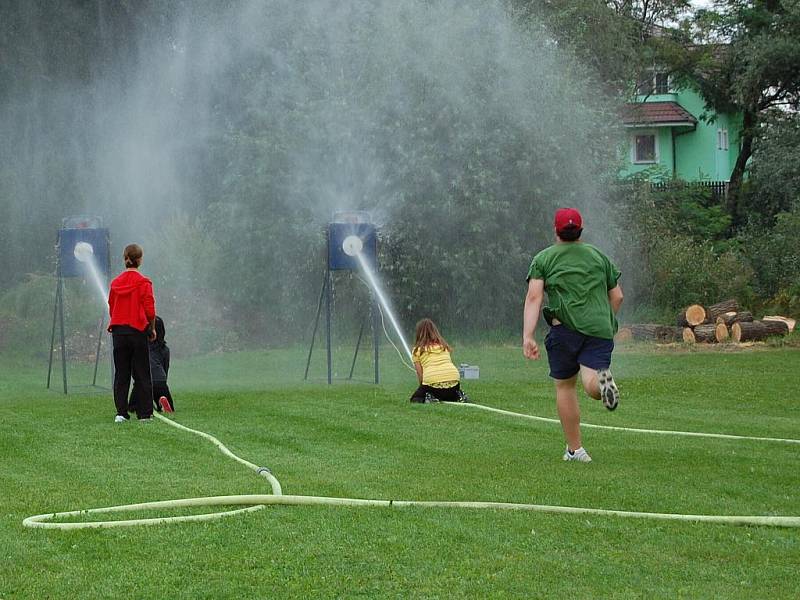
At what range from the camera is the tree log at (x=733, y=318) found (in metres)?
23.2

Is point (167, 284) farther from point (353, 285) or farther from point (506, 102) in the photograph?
point (506, 102)

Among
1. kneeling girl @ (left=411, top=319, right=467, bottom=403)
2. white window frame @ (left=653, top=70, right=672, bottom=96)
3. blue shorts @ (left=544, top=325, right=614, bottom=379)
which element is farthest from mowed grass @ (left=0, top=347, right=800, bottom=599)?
white window frame @ (left=653, top=70, right=672, bottom=96)

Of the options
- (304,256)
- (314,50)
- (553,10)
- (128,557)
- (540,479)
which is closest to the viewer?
(128,557)

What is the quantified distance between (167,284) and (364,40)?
22.9ft

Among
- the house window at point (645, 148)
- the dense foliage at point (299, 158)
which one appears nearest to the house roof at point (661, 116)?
the house window at point (645, 148)

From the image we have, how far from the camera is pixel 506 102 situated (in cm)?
2369

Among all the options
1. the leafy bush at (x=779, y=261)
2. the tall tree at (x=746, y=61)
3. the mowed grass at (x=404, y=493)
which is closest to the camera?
the mowed grass at (x=404, y=493)

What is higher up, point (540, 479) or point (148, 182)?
point (148, 182)

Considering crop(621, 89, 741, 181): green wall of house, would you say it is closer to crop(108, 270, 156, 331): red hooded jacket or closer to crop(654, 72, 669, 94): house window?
crop(654, 72, 669, 94): house window

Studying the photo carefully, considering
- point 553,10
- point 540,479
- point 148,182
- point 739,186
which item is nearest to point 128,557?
point 540,479

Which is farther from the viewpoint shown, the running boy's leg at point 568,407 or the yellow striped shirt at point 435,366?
the yellow striped shirt at point 435,366

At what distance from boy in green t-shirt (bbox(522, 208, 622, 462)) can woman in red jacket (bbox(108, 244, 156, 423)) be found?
15.7 ft

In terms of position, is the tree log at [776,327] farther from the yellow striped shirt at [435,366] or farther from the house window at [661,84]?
the house window at [661,84]

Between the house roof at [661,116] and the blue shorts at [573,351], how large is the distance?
36.3 meters
